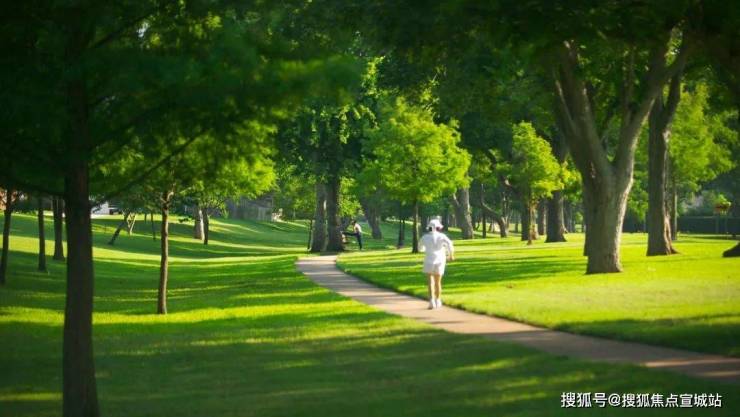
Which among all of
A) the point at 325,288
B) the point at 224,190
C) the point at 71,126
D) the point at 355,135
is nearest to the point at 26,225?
the point at 355,135

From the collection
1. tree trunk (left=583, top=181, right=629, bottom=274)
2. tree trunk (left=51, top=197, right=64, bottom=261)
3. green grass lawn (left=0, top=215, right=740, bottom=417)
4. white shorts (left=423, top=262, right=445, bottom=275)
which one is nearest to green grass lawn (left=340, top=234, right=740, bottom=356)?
tree trunk (left=583, top=181, right=629, bottom=274)

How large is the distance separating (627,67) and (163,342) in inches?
627

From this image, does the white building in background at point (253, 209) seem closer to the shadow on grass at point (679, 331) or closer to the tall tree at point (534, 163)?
the tall tree at point (534, 163)

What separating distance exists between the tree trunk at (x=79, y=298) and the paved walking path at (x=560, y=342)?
6.03m

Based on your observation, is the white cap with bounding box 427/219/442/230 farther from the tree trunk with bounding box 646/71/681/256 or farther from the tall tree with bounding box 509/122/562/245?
the tall tree with bounding box 509/122/562/245

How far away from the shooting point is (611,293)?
75.1 feet

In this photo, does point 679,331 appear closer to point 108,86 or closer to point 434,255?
point 434,255

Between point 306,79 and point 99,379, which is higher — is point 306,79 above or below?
above

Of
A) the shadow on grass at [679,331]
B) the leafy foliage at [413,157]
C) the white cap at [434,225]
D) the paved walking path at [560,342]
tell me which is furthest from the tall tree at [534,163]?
the shadow on grass at [679,331]

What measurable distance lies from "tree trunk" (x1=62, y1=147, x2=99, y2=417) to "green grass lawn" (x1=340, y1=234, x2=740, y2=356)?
24.6 feet

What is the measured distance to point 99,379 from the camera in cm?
1352

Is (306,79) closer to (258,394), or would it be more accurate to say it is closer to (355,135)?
→ (258,394)

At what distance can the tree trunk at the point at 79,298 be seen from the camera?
10344mm

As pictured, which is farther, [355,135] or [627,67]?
[355,135]
